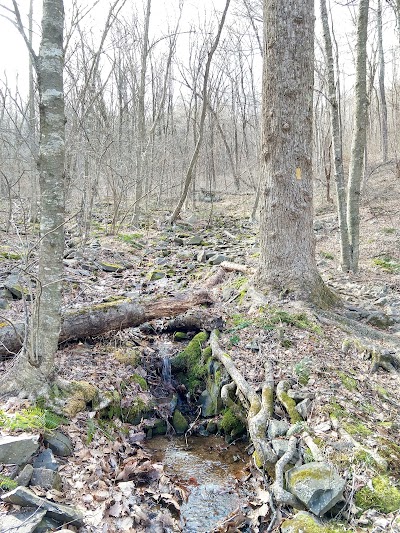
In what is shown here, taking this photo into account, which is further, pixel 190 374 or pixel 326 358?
pixel 190 374

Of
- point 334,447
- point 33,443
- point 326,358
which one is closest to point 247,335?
point 326,358

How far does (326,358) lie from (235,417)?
1.24m

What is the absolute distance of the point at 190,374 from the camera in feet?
19.4

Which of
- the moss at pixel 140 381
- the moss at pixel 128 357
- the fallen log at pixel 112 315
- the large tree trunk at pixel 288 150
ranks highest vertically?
the large tree trunk at pixel 288 150

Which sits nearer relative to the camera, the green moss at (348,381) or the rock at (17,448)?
the rock at (17,448)

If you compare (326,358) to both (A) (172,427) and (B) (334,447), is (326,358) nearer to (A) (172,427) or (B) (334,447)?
(B) (334,447)

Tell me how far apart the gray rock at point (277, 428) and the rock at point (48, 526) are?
1.94 m

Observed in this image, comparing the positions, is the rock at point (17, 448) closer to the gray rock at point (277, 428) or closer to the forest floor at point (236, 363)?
the forest floor at point (236, 363)

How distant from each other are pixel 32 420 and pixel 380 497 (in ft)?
9.11

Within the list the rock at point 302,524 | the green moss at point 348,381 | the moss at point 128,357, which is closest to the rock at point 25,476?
the rock at point 302,524

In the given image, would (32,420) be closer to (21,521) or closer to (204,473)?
(21,521)

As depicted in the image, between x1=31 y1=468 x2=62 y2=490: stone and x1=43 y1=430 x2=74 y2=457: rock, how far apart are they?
411mm

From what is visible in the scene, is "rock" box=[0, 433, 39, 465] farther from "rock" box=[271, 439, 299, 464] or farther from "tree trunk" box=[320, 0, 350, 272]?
"tree trunk" box=[320, 0, 350, 272]

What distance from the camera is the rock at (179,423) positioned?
17.0 feet
